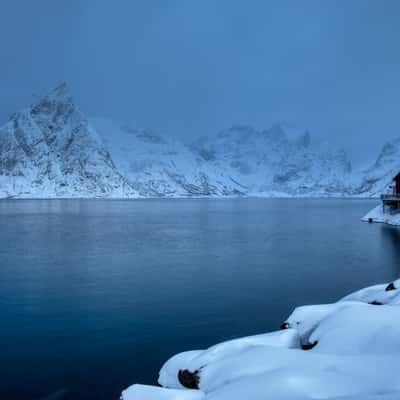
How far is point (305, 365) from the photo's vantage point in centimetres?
776

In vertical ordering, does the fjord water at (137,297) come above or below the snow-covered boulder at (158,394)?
below

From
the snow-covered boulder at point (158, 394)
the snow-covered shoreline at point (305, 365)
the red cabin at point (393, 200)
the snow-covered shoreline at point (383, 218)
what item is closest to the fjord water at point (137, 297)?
the snow-covered boulder at point (158, 394)

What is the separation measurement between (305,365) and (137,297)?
12140 millimetres

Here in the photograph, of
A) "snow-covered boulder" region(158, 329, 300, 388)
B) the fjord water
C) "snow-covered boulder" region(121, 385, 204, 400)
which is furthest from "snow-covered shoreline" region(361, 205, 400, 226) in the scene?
"snow-covered boulder" region(121, 385, 204, 400)

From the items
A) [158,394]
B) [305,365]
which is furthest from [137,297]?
[305,365]

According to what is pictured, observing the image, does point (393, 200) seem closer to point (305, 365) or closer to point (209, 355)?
point (209, 355)

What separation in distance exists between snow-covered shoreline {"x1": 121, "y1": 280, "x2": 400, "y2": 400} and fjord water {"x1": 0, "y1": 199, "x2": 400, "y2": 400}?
2391 mm

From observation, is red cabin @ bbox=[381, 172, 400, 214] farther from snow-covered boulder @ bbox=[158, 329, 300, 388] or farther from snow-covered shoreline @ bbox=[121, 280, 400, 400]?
snow-covered boulder @ bbox=[158, 329, 300, 388]

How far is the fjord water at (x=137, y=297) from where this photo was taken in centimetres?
1135

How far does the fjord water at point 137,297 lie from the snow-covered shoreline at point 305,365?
2.39 metres

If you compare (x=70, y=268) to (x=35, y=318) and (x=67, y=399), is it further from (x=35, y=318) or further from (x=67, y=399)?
(x=67, y=399)

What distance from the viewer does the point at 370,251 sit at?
34344mm

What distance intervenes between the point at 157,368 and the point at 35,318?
257 inches

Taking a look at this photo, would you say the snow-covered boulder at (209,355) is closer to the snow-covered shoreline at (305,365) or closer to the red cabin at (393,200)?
the snow-covered shoreline at (305,365)
